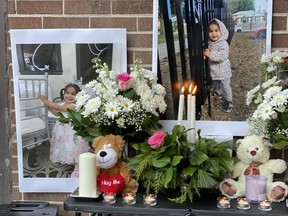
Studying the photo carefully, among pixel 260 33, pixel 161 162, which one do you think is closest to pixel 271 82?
pixel 260 33

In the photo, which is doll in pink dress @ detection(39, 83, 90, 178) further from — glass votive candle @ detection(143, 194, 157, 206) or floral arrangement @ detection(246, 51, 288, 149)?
floral arrangement @ detection(246, 51, 288, 149)

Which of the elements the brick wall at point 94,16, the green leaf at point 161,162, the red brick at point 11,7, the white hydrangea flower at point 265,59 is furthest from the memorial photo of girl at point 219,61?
the red brick at point 11,7

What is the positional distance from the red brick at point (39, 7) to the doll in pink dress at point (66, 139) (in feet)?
1.09

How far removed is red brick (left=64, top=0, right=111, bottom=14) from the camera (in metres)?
1.92

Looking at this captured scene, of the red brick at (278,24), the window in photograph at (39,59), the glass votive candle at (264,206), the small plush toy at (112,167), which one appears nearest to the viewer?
the glass votive candle at (264,206)

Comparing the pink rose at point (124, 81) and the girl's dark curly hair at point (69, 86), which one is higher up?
the pink rose at point (124, 81)

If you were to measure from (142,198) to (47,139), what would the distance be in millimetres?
604

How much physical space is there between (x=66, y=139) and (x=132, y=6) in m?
0.65

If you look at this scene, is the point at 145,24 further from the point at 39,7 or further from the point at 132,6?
the point at 39,7

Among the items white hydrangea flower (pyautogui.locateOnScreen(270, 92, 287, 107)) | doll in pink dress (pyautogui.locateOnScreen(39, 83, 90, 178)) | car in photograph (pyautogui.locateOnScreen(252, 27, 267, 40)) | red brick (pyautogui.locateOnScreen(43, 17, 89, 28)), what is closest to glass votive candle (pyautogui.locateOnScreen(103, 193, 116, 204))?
doll in pink dress (pyautogui.locateOnScreen(39, 83, 90, 178))

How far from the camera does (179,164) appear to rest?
1.59m

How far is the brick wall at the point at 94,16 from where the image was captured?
191 cm

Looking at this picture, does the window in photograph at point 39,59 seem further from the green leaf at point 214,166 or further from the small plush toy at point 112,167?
the green leaf at point 214,166

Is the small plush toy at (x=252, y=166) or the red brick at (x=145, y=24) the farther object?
the red brick at (x=145, y=24)
